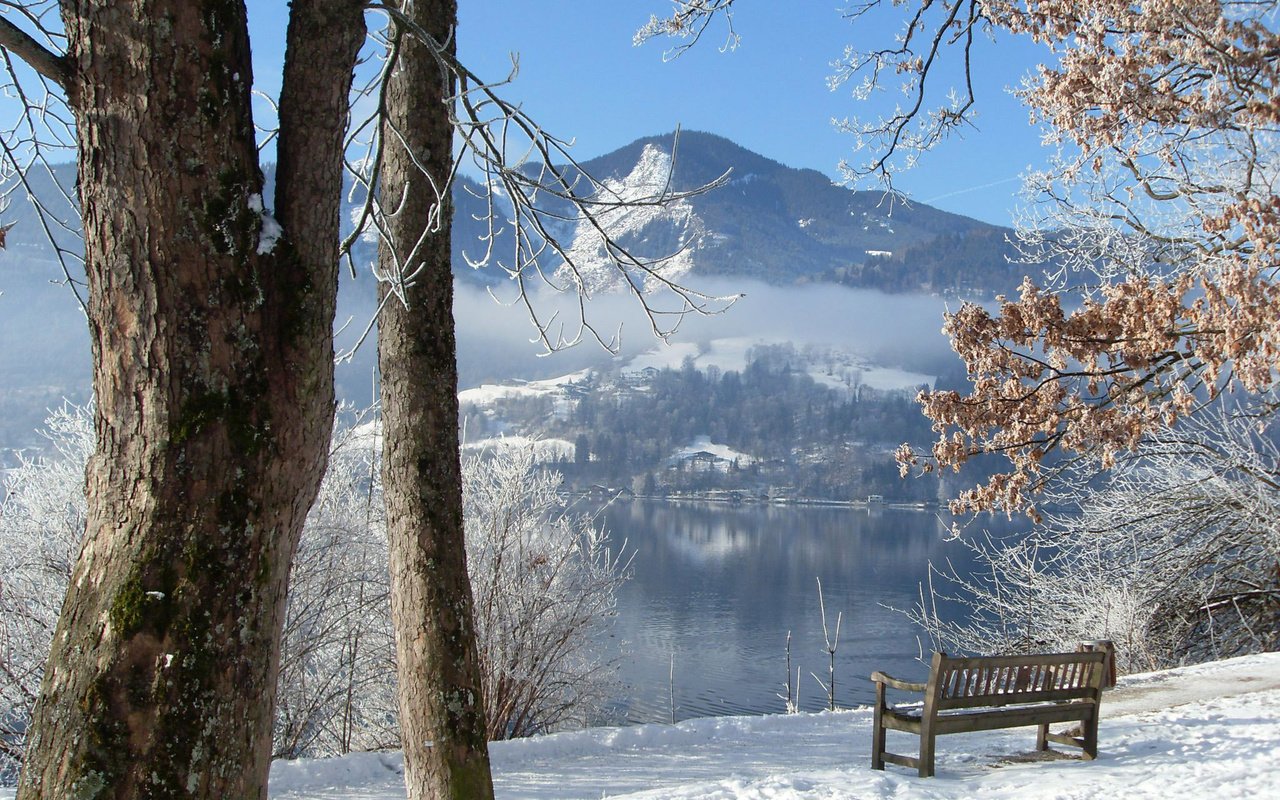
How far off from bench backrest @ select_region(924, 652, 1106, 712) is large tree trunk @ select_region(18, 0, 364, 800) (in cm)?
472

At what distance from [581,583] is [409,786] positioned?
1354cm

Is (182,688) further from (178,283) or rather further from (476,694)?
(476,694)

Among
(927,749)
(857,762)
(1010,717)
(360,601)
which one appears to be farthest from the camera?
(360,601)

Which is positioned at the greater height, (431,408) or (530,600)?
(431,408)

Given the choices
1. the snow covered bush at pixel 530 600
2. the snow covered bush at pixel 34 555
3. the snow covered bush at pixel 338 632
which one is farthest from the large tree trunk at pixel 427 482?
the snow covered bush at pixel 530 600

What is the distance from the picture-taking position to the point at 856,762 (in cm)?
706

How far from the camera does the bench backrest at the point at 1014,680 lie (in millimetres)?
6195

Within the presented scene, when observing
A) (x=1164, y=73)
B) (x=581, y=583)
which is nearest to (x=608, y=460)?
(x=581, y=583)

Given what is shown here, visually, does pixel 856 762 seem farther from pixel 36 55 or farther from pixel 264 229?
pixel 36 55

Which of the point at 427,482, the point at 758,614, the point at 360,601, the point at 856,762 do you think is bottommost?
the point at 758,614

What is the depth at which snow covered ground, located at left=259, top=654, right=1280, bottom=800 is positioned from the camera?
5.55m

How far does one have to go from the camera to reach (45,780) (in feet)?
6.82

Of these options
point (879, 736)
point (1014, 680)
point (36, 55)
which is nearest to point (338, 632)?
point (879, 736)

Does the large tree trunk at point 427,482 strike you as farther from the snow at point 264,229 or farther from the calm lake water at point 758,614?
the calm lake water at point 758,614
